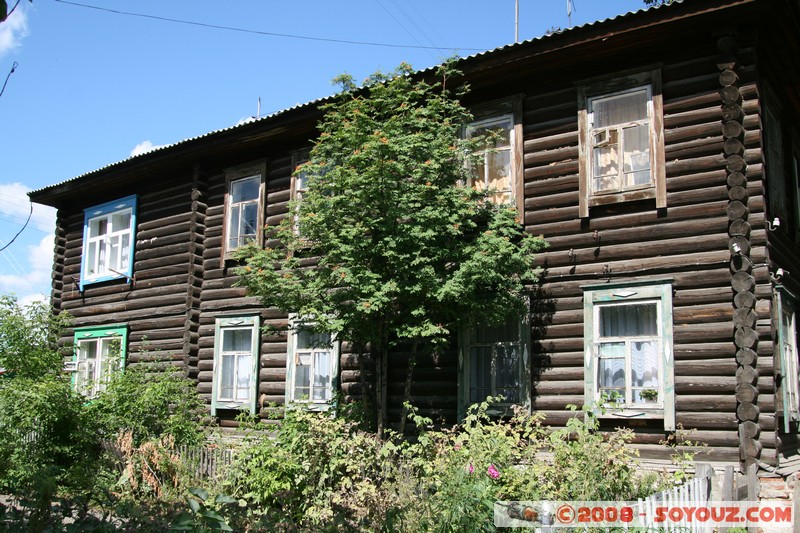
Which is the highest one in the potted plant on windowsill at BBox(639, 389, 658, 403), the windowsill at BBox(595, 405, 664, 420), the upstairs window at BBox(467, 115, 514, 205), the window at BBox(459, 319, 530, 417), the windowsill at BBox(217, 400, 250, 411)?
the upstairs window at BBox(467, 115, 514, 205)

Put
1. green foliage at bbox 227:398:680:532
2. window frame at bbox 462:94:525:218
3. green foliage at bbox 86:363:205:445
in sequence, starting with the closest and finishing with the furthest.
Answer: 1. green foliage at bbox 227:398:680:532
2. window frame at bbox 462:94:525:218
3. green foliage at bbox 86:363:205:445

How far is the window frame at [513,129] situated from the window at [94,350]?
33.1 ft

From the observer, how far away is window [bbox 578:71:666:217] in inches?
A: 397

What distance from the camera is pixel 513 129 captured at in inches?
450

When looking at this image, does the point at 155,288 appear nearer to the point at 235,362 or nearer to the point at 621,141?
the point at 235,362

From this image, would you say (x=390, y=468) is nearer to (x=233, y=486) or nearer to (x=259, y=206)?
(x=233, y=486)

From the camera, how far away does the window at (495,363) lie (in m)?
10.8

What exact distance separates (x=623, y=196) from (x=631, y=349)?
7.16 feet

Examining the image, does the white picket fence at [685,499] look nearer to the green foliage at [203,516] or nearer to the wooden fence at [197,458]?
the green foliage at [203,516]

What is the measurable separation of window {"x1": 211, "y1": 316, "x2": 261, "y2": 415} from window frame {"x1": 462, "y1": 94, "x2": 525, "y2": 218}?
5.99m

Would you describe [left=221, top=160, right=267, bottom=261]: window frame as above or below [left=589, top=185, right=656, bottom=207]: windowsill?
above

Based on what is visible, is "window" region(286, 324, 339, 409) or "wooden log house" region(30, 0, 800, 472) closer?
"wooden log house" region(30, 0, 800, 472)

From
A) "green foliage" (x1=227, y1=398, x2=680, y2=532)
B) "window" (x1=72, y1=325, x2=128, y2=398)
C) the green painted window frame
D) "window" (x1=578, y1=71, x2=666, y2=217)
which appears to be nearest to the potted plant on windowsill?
"green foliage" (x1=227, y1=398, x2=680, y2=532)

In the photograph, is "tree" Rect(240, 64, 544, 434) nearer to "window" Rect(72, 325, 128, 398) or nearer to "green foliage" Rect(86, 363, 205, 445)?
"green foliage" Rect(86, 363, 205, 445)
